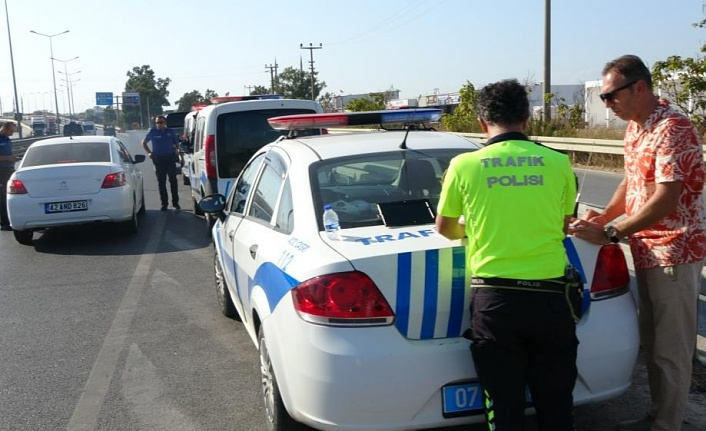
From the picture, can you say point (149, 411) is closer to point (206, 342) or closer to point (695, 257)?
point (206, 342)

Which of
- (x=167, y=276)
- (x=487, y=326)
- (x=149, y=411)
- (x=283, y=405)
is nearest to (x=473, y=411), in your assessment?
(x=487, y=326)

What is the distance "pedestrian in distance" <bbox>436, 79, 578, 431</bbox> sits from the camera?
293 cm

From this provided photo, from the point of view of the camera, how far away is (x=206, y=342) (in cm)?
576

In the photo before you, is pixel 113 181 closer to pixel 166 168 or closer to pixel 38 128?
pixel 166 168

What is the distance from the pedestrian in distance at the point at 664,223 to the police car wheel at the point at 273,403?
Result: 1.62 metres

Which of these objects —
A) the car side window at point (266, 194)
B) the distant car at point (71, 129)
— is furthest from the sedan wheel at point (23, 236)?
the car side window at point (266, 194)

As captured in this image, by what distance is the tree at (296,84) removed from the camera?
84.8 m

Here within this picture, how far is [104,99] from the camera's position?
365 ft

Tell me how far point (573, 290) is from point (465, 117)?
79.3 ft

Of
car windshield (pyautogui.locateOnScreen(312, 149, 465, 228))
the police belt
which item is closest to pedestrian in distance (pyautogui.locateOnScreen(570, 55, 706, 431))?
the police belt

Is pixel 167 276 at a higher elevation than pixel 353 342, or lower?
lower

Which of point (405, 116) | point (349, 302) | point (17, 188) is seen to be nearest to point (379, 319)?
point (349, 302)

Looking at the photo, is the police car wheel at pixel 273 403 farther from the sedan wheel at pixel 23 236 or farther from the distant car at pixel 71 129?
the distant car at pixel 71 129

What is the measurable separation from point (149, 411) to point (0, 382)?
52.6 inches
